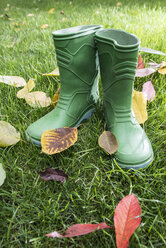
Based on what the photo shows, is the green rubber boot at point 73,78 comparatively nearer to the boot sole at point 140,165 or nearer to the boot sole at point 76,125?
the boot sole at point 76,125

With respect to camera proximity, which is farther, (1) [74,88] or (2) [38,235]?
(1) [74,88]

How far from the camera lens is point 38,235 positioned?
63cm

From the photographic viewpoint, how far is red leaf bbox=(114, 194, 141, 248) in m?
0.57

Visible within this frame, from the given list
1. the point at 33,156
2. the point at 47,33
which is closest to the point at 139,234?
the point at 33,156

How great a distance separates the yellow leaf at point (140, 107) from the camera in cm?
94

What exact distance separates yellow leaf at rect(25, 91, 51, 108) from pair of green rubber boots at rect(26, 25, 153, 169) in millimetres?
133

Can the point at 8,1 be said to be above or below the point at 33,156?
above

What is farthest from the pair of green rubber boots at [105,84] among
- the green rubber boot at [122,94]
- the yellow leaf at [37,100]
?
the yellow leaf at [37,100]

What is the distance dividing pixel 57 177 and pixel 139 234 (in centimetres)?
33

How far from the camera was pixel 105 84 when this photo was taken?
3.18 feet

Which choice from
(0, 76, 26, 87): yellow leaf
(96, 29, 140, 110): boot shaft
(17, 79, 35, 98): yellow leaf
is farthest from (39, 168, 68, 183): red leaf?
(0, 76, 26, 87): yellow leaf

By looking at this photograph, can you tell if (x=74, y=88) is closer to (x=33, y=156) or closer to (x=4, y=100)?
(x=33, y=156)

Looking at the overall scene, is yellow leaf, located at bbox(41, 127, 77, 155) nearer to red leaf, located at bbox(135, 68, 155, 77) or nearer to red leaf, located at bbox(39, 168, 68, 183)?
red leaf, located at bbox(39, 168, 68, 183)

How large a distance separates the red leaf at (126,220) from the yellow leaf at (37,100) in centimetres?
67
